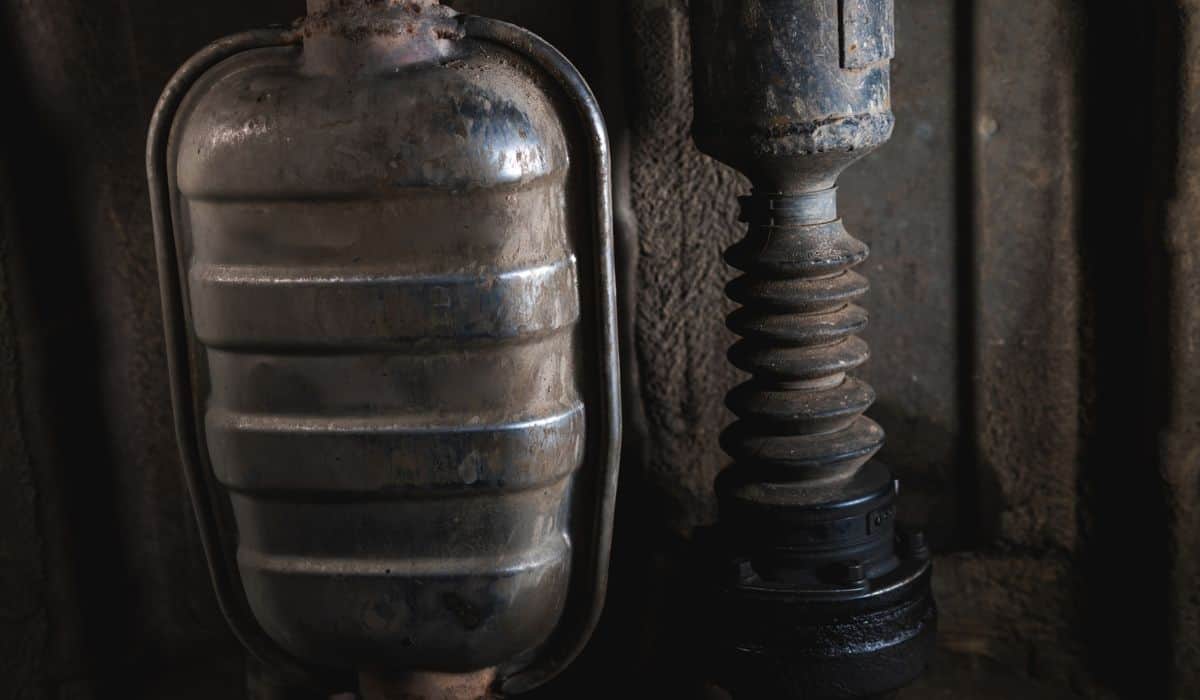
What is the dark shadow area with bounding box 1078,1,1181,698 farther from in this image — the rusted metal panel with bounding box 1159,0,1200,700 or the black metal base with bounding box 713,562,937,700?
the black metal base with bounding box 713,562,937,700

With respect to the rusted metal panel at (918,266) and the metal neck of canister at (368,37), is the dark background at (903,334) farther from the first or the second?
the metal neck of canister at (368,37)

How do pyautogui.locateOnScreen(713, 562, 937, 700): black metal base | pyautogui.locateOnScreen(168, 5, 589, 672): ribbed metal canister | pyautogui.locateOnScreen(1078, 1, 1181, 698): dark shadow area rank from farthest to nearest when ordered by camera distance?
pyautogui.locateOnScreen(1078, 1, 1181, 698): dark shadow area < pyautogui.locateOnScreen(713, 562, 937, 700): black metal base < pyautogui.locateOnScreen(168, 5, 589, 672): ribbed metal canister

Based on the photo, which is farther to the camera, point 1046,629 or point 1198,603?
point 1046,629

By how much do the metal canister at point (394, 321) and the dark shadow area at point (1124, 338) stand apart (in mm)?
559

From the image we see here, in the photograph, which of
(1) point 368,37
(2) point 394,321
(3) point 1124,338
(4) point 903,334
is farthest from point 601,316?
(3) point 1124,338

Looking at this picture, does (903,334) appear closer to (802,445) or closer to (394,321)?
(802,445)

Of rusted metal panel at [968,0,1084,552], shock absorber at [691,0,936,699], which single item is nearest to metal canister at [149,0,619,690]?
shock absorber at [691,0,936,699]

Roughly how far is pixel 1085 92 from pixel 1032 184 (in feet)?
0.35

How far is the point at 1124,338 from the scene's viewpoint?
1.36m

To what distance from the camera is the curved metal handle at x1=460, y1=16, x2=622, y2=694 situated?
1120 mm

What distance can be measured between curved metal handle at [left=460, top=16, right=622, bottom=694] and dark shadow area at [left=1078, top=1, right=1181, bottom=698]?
1.79ft

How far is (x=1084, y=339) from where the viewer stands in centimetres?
138

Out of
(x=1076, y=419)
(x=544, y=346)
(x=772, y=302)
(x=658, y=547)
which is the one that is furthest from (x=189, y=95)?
(x=1076, y=419)

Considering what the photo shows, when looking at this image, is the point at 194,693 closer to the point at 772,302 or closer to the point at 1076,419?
the point at 772,302
